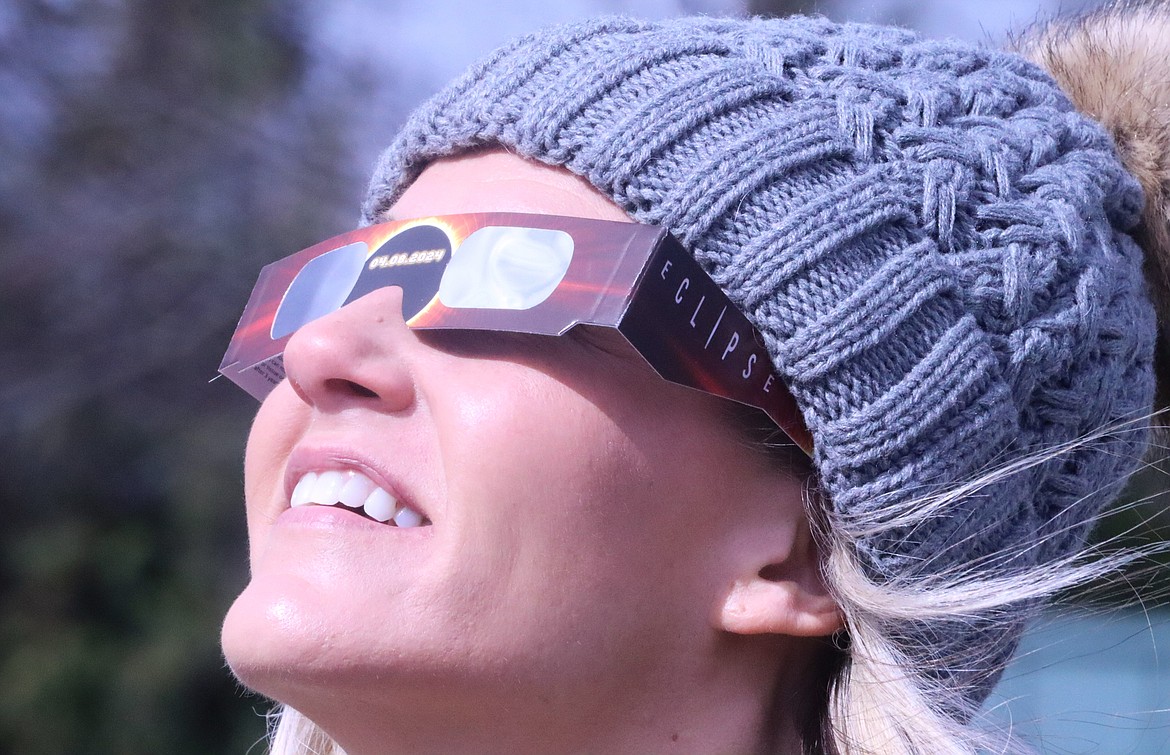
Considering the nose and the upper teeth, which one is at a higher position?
the nose

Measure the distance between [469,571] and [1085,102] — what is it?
144 centimetres

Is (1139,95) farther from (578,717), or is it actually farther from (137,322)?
(137,322)

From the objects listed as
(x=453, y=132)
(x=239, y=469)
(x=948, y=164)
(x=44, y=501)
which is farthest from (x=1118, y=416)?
(x=44, y=501)

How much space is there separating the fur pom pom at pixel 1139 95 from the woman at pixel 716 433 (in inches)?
7.1

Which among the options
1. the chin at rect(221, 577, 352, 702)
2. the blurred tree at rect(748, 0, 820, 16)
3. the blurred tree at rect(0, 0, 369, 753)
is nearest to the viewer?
the chin at rect(221, 577, 352, 702)

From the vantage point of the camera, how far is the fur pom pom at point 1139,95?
1.81 meters

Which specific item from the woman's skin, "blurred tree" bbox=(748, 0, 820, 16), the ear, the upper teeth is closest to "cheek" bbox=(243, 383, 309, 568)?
the woman's skin

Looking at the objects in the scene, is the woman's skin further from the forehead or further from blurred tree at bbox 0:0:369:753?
blurred tree at bbox 0:0:369:753

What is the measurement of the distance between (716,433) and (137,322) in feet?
11.9

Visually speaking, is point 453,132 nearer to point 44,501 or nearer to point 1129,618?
point 1129,618

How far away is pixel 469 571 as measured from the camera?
1.30m

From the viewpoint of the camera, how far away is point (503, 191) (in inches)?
59.6

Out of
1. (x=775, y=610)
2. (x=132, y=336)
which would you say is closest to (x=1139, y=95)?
(x=775, y=610)

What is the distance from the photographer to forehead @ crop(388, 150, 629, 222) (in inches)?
58.2
